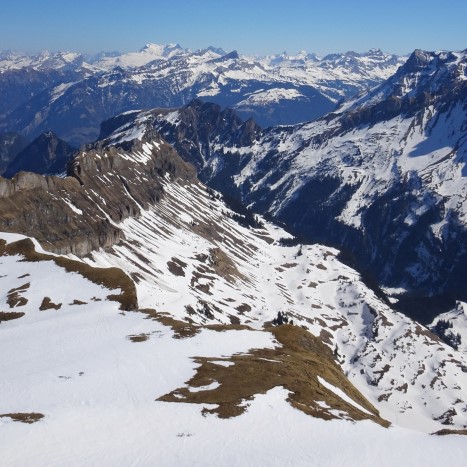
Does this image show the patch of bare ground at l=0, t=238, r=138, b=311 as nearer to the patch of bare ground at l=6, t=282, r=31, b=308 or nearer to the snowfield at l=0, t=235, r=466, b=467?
the patch of bare ground at l=6, t=282, r=31, b=308

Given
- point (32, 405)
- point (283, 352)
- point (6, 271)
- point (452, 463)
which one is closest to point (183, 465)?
point (32, 405)

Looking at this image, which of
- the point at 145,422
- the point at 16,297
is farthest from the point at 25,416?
the point at 16,297

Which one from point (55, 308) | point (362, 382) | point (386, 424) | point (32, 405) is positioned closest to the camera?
point (32, 405)

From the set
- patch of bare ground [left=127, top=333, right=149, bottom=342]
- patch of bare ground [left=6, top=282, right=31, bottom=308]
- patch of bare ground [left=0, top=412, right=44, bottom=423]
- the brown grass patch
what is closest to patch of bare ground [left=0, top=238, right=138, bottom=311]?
the brown grass patch

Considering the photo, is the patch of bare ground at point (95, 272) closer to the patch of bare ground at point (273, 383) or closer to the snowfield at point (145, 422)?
the snowfield at point (145, 422)

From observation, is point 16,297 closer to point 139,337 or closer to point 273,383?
point 139,337

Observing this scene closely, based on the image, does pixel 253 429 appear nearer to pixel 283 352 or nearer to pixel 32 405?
pixel 32 405
